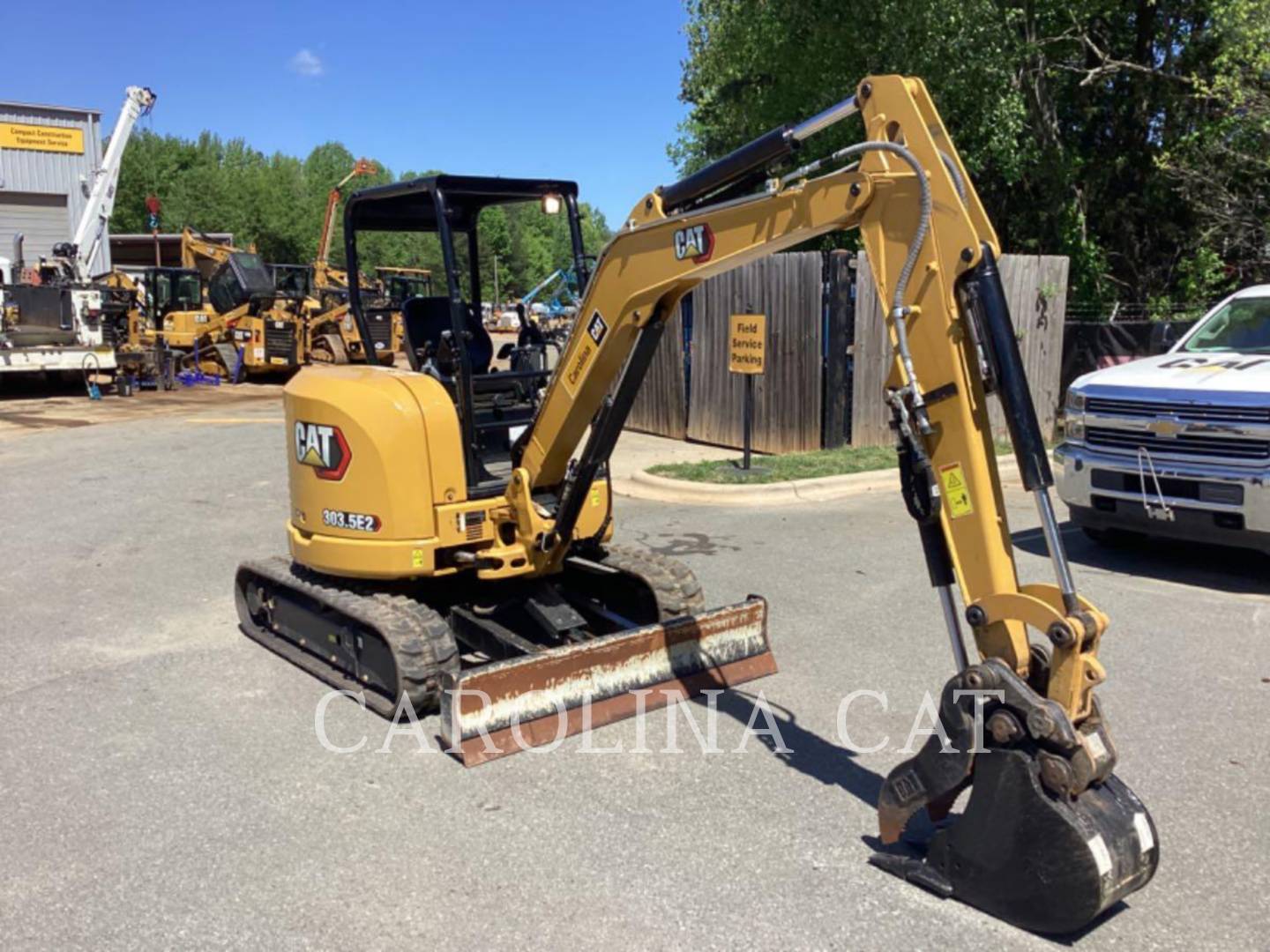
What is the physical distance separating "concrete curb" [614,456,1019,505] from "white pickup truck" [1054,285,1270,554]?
220 cm

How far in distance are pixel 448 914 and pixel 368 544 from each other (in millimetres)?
2353

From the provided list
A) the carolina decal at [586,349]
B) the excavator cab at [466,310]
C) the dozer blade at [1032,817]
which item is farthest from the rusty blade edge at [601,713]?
the dozer blade at [1032,817]

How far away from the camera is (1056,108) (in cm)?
2031

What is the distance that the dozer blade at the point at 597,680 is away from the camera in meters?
4.73

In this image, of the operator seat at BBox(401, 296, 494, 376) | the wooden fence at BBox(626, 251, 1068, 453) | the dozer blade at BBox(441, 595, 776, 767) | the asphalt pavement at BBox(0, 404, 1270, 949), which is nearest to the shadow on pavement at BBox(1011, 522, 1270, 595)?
the asphalt pavement at BBox(0, 404, 1270, 949)

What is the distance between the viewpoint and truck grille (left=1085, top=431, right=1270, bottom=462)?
7.38 m

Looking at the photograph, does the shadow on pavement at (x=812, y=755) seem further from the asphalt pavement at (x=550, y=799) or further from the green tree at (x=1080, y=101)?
the green tree at (x=1080, y=101)

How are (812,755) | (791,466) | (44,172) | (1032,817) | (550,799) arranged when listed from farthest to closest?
(44,172) → (791,466) → (812,755) → (550,799) → (1032,817)

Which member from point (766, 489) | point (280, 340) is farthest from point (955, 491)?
point (280, 340)

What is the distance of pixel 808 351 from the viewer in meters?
12.8

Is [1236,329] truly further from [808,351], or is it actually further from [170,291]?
[170,291]

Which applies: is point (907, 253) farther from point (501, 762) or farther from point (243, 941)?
point (243, 941)

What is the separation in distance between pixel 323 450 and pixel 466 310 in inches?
42.4

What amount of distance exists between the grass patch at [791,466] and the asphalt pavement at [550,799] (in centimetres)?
361
